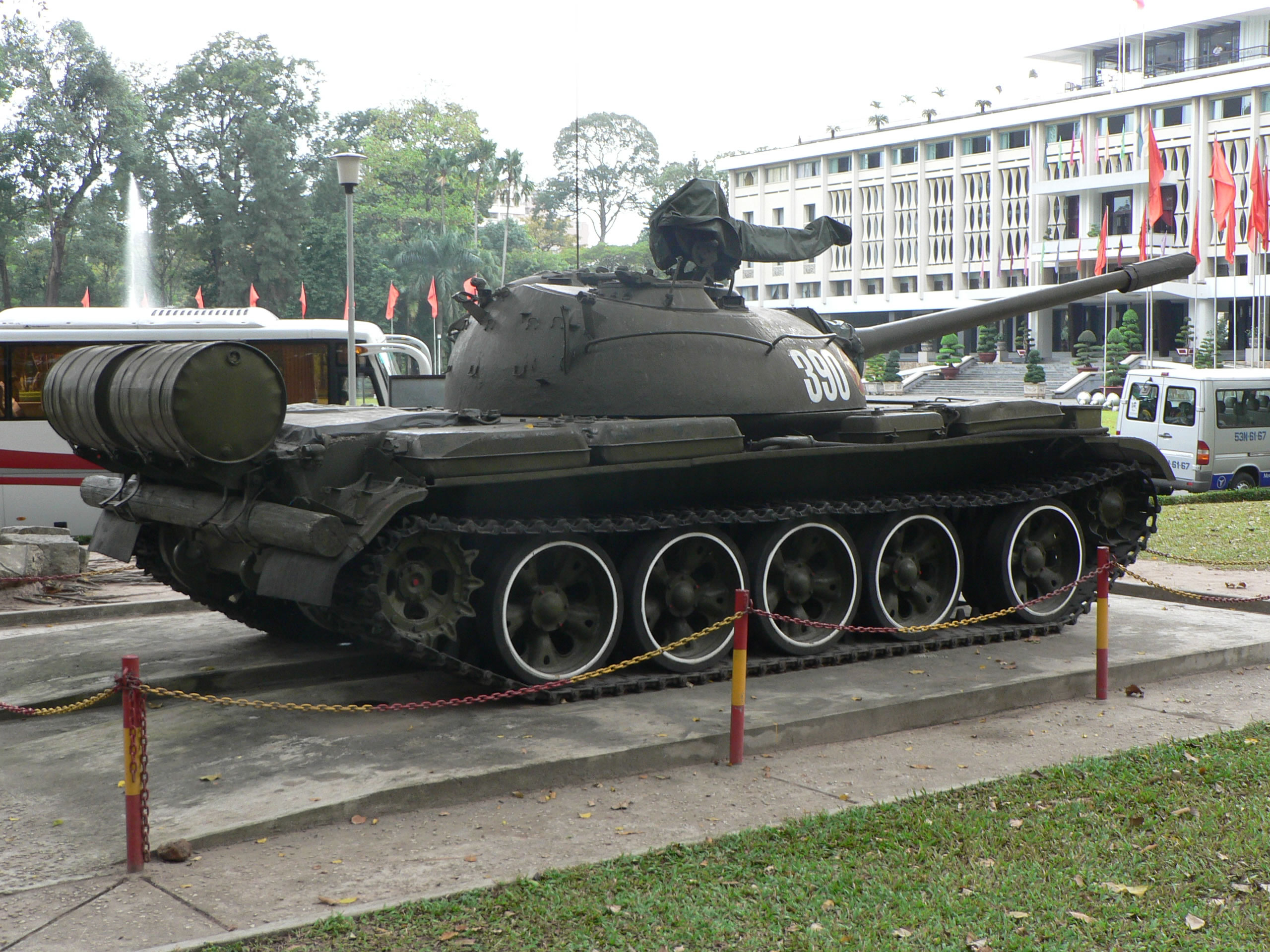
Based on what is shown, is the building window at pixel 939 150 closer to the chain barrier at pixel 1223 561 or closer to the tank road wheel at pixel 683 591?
the chain barrier at pixel 1223 561

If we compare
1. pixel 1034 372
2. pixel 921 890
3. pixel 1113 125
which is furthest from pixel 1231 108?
pixel 921 890

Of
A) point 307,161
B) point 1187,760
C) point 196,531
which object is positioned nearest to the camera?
point 1187,760

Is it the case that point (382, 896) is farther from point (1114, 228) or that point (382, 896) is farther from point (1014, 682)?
point (1114, 228)

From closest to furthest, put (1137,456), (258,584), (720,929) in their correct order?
(720,929), (258,584), (1137,456)

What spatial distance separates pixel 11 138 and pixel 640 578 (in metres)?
48.5

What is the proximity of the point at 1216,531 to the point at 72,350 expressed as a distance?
47.4 feet

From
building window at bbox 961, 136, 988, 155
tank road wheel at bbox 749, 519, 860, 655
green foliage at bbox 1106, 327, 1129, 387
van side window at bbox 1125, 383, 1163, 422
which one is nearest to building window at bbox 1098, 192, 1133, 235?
building window at bbox 961, 136, 988, 155

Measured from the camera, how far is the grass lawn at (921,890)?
4.72 metres

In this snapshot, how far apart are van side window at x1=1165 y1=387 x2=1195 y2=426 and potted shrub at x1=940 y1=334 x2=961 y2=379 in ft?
142

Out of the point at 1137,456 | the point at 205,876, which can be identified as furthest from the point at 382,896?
the point at 1137,456

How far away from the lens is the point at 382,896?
5109 millimetres

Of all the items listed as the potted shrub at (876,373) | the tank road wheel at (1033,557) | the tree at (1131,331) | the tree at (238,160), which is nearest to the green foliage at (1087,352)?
the tree at (1131,331)

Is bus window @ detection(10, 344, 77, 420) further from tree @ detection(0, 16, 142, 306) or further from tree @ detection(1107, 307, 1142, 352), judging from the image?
tree @ detection(1107, 307, 1142, 352)

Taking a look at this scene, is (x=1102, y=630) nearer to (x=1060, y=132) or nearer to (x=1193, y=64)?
(x=1060, y=132)
